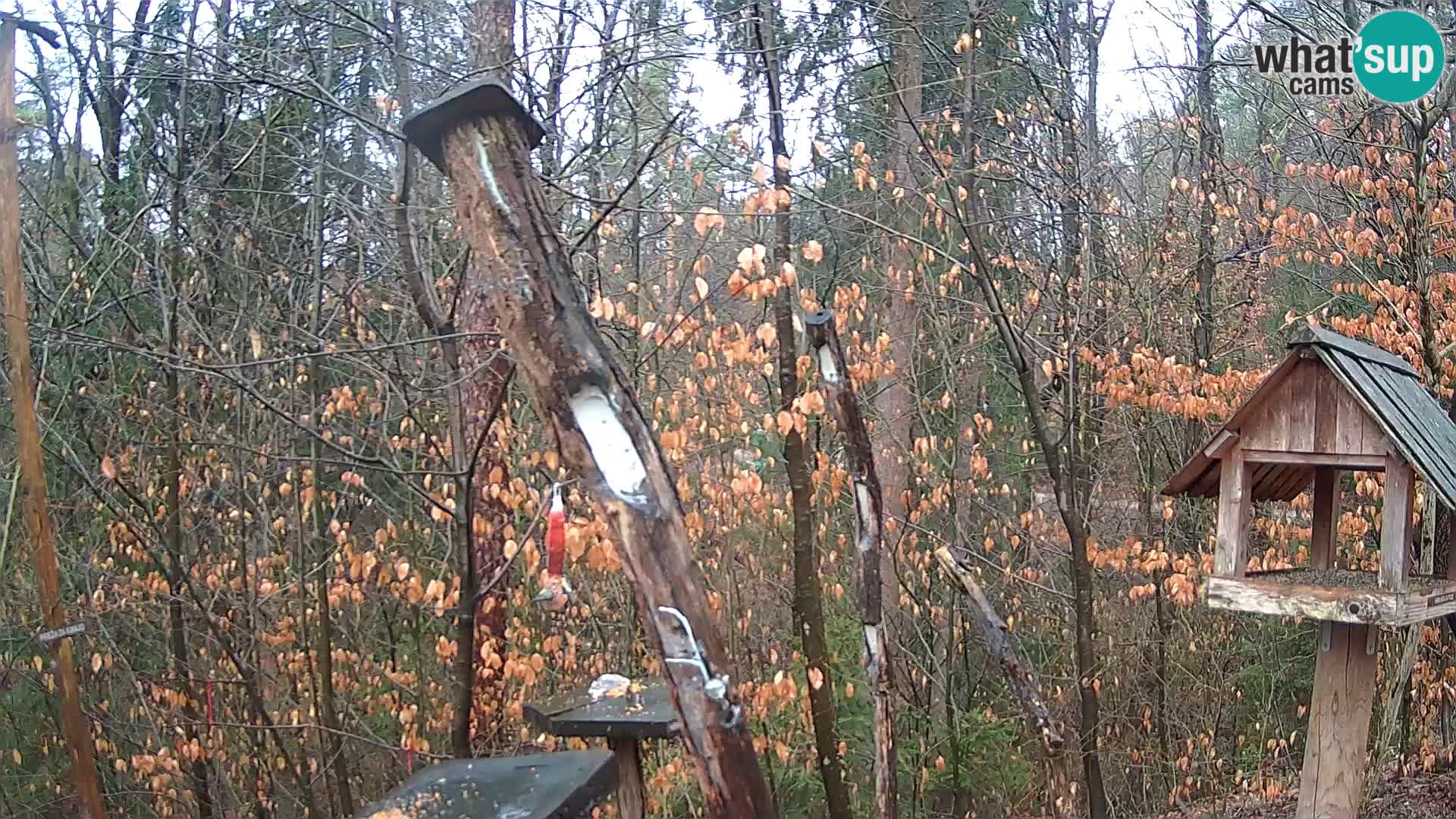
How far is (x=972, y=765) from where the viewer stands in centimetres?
823

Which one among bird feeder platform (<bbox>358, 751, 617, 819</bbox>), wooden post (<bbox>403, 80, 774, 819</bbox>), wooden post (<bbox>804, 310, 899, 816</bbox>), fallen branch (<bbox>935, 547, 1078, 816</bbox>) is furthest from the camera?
fallen branch (<bbox>935, 547, 1078, 816</bbox>)

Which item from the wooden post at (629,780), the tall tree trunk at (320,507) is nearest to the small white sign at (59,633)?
the tall tree trunk at (320,507)

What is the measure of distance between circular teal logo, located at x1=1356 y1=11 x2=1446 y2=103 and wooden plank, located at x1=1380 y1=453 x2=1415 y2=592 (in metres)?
2.88

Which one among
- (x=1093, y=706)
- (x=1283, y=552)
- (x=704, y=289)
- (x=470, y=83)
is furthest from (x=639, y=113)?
(x=1283, y=552)

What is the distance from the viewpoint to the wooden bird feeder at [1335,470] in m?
3.83

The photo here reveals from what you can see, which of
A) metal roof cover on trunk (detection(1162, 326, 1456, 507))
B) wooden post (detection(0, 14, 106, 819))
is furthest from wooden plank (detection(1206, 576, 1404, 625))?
wooden post (detection(0, 14, 106, 819))

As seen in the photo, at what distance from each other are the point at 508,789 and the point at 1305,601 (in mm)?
2894

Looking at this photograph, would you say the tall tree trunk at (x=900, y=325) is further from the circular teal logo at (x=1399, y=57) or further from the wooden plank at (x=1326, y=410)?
the wooden plank at (x=1326, y=410)

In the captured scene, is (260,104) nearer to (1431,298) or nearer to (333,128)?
(333,128)

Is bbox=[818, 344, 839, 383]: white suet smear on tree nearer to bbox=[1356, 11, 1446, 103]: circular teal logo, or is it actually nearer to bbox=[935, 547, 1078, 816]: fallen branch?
bbox=[935, 547, 1078, 816]: fallen branch

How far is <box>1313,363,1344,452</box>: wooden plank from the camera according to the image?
3.95 m

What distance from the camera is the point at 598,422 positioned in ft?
8.95

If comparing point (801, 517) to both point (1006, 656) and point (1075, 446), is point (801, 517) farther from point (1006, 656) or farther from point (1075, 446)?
point (1075, 446)

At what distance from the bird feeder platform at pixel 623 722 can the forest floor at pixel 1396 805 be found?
410cm
